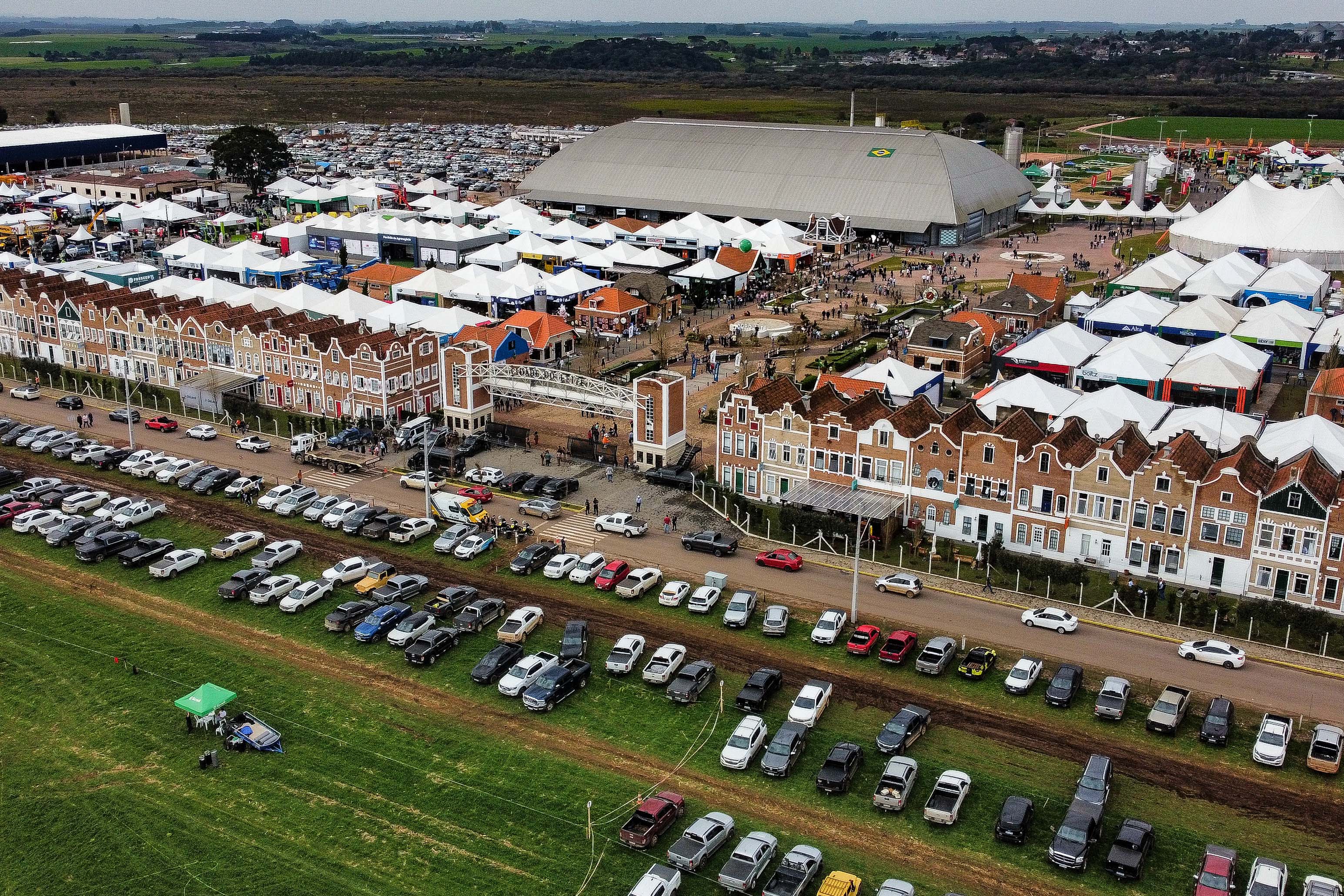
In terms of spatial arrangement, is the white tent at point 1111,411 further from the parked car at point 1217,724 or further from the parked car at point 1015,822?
the parked car at point 1015,822

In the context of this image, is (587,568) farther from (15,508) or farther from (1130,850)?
(15,508)

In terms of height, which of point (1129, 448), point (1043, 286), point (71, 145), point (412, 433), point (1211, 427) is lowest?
point (412, 433)

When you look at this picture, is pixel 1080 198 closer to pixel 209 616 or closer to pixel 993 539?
pixel 993 539

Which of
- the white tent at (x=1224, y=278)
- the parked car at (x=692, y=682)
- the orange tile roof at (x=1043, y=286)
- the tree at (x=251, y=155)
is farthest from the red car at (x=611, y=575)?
the tree at (x=251, y=155)

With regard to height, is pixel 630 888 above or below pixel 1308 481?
below

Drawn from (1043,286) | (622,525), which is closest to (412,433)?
(622,525)

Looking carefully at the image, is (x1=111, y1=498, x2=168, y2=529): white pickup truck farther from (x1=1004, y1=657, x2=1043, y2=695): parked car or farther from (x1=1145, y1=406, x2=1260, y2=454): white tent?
(x1=1145, y1=406, x2=1260, y2=454): white tent

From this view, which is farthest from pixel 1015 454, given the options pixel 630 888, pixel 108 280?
pixel 108 280
